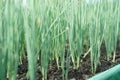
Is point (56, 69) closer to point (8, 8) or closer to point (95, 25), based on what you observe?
point (95, 25)

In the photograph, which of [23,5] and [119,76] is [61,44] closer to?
[23,5]

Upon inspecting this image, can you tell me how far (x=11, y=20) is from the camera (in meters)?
0.93

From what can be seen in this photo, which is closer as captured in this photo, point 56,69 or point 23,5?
point 23,5

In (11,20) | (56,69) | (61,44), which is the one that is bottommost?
(56,69)

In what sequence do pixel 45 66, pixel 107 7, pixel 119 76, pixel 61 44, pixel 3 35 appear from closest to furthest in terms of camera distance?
pixel 119 76
pixel 3 35
pixel 45 66
pixel 61 44
pixel 107 7

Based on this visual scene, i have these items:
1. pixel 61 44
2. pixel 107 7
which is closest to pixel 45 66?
pixel 61 44

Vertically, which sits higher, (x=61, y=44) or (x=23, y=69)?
(x=61, y=44)

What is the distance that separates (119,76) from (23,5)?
2.11 ft

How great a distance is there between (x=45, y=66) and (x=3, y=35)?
35 cm

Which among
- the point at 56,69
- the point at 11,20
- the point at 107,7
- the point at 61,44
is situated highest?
the point at 107,7

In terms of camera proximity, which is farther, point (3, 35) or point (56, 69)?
point (56, 69)

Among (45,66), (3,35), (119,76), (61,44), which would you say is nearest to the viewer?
(119,76)

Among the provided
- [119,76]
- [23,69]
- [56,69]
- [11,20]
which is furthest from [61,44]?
[119,76]

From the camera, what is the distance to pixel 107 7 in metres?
1.89
